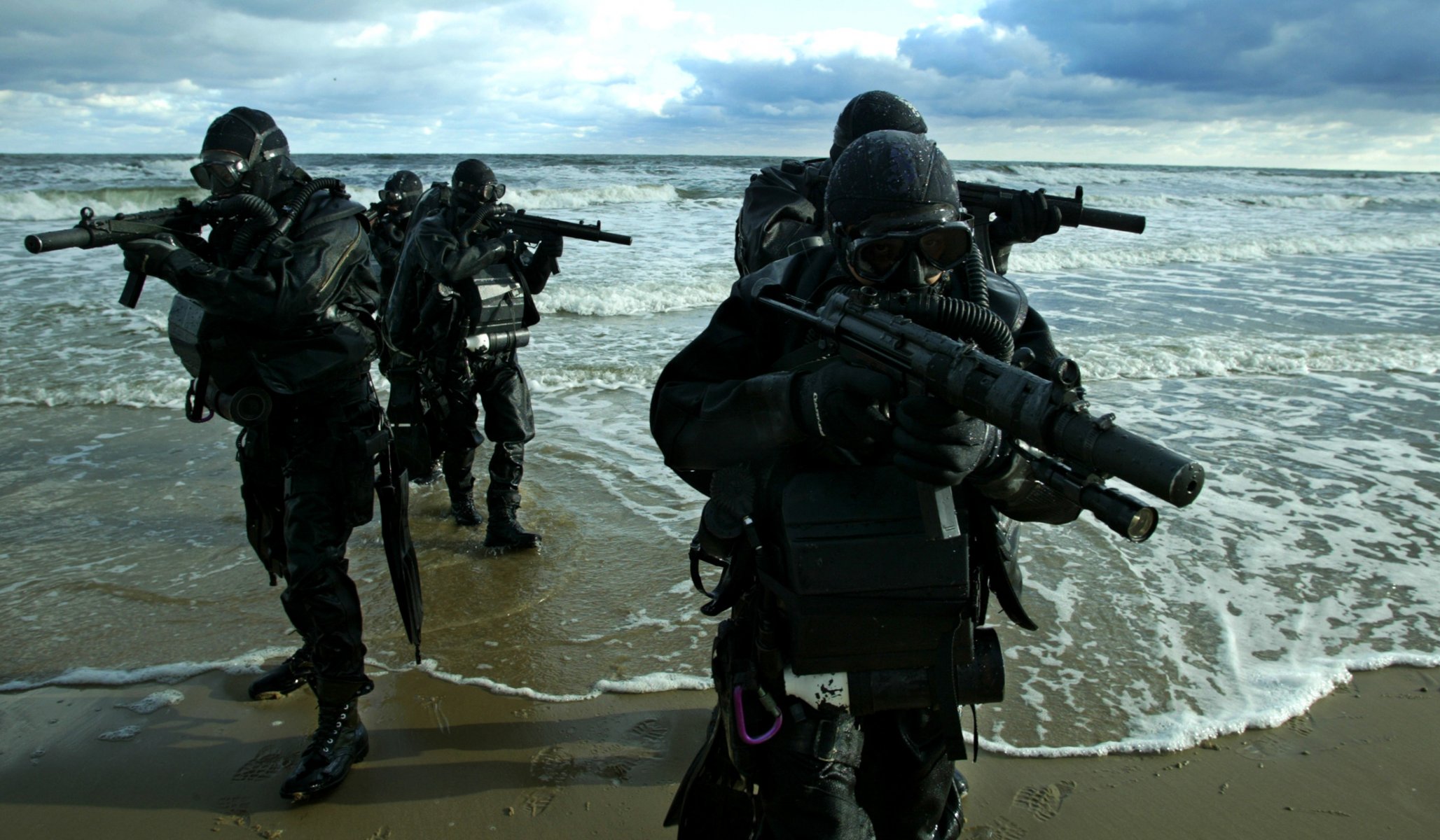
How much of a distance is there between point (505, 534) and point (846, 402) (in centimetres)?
364

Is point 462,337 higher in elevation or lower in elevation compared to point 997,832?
higher

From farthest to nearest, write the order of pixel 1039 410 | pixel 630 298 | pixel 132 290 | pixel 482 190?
pixel 630 298 → pixel 482 190 → pixel 132 290 → pixel 1039 410

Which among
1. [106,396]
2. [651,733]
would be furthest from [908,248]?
[106,396]

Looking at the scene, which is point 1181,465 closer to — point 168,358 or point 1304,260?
point 168,358

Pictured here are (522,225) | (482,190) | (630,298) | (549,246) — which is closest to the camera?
(482,190)

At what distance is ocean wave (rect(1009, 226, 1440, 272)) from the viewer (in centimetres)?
1598

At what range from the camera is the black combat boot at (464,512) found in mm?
5660

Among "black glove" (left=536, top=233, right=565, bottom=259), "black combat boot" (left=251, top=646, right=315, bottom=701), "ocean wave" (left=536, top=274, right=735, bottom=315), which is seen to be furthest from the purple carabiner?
"ocean wave" (left=536, top=274, right=735, bottom=315)

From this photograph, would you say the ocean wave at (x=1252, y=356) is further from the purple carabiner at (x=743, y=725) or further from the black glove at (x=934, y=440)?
the black glove at (x=934, y=440)

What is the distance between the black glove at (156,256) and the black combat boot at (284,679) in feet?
4.94

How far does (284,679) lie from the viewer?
146 inches

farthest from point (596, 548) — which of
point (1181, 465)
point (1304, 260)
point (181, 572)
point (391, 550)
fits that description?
point (1304, 260)

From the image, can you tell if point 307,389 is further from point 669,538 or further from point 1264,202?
point 1264,202

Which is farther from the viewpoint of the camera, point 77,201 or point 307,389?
point 77,201
